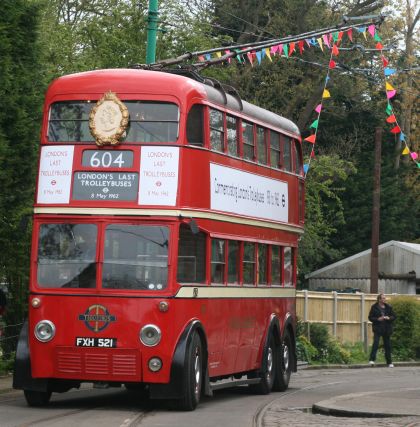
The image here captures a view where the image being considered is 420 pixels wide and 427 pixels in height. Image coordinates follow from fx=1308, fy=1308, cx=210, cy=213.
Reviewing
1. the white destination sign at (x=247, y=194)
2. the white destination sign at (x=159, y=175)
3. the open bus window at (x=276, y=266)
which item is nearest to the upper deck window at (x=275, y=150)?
the white destination sign at (x=247, y=194)

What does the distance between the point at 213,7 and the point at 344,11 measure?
213 inches

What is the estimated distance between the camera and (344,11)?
49.6 meters

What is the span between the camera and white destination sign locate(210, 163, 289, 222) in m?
19.1

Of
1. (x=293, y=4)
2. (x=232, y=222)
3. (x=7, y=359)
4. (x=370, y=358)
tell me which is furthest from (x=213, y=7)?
(x=232, y=222)

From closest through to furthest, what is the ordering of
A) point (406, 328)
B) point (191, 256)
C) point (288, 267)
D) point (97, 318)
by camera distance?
point (97, 318) < point (191, 256) < point (288, 267) < point (406, 328)

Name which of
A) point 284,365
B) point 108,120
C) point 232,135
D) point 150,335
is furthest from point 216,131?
point 284,365

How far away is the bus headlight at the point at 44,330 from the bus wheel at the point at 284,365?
21.3ft

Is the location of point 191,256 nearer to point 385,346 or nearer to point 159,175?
point 159,175

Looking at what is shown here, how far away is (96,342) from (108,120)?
3.00 metres

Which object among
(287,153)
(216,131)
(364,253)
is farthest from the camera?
(364,253)

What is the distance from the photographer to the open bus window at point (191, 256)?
58.0ft

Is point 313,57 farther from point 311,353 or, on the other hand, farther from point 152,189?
point 152,189

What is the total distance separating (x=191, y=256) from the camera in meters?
18.1

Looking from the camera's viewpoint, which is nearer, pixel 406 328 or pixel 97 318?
pixel 97 318
